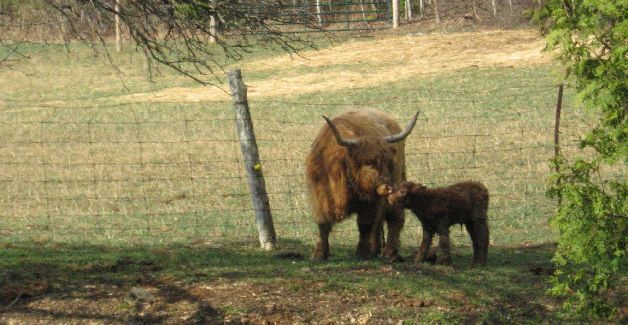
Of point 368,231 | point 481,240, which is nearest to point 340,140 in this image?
point 368,231

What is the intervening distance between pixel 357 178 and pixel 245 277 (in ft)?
5.26

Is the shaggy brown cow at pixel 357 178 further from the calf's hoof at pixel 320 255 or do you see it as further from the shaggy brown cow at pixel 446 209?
the shaggy brown cow at pixel 446 209

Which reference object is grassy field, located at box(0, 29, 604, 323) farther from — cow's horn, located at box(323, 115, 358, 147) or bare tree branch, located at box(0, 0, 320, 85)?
bare tree branch, located at box(0, 0, 320, 85)

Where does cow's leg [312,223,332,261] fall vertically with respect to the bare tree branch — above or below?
below

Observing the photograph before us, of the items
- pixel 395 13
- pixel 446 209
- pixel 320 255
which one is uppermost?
pixel 395 13

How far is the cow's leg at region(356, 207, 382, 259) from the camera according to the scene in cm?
976

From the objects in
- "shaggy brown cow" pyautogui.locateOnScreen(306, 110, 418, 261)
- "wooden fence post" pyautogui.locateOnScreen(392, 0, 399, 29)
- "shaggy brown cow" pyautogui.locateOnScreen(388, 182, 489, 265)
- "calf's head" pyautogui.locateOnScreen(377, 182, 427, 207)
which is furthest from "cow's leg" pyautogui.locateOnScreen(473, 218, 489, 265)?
"wooden fence post" pyautogui.locateOnScreen(392, 0, 399, 29)

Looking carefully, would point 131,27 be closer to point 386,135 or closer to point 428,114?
point 386,135

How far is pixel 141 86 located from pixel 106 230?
24.3 meters

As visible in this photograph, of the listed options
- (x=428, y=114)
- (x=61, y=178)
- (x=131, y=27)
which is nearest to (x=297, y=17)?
(x=131, y=27)

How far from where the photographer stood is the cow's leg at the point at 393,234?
975cm

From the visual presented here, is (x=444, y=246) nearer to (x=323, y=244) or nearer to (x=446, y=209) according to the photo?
(x=446, y=209)

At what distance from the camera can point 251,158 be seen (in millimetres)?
10680

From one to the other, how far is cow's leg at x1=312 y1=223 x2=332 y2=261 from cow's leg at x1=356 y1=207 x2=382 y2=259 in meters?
0.33
